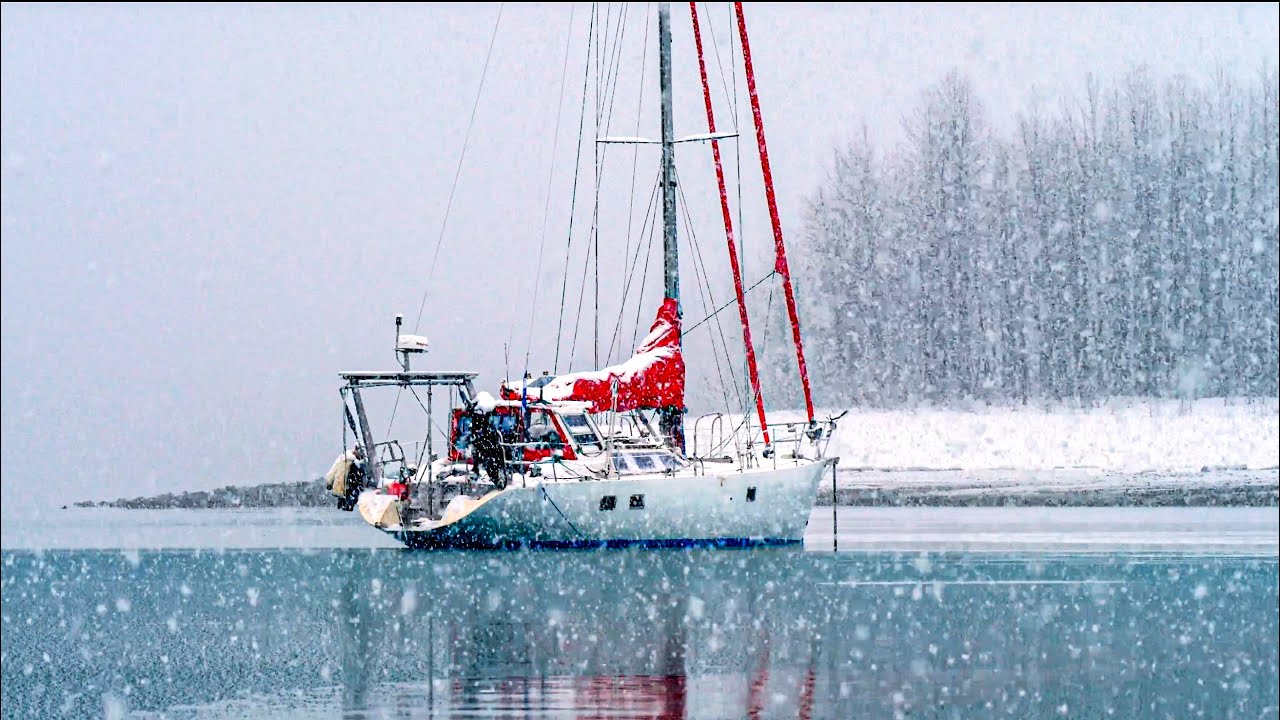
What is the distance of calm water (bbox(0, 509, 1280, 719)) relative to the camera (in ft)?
42.7

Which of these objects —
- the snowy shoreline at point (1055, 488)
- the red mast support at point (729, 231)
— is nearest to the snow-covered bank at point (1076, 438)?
the snowy shoreline at point (1055, 488)

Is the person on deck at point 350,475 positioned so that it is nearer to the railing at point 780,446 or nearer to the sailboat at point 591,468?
the sailboat at point 591,468

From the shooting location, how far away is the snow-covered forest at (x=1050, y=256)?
62031 mm

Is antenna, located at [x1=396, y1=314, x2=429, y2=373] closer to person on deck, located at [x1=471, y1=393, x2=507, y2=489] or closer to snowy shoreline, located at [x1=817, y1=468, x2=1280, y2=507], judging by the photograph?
person on deck, located at [x1=471, y1=393, x2=507, y2=489]

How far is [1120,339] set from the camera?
205ft

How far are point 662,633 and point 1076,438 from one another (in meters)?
39.4

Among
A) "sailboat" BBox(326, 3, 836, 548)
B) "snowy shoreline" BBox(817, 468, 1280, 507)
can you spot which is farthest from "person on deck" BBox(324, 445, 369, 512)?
"snowy shoreline" BBox(817, 468, 1280, 507)

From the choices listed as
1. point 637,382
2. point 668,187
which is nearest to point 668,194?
point 668,187

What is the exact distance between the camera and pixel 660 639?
17016 mm

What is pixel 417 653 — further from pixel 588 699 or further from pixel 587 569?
pixel 587 569

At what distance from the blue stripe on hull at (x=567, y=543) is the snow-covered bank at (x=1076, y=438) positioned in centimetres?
2472

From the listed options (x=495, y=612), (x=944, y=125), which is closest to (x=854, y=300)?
(x=944, y=125)

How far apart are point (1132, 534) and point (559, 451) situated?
11254mm

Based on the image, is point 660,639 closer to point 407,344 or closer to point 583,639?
point 583,639
